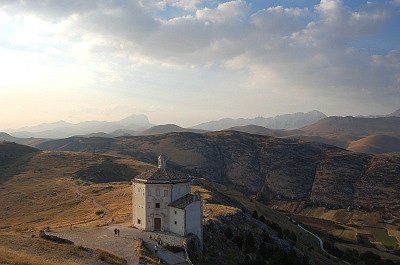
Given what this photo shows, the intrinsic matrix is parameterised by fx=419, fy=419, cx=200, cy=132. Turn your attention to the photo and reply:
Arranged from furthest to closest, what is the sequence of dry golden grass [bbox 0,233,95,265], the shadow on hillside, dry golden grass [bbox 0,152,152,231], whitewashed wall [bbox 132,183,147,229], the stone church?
the shadow on hillside, dry golden grass [bbox 0,152,152,231], whitewashed wall [bbox 132,183,147,229], the stone church, dry golden grass [bbox 0,233,95,265]

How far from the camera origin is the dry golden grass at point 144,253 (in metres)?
40.8

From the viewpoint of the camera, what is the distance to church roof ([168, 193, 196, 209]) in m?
51.3

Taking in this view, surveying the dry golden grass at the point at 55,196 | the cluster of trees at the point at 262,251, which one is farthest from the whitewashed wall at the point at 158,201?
the cluster of trees at the point at 262,251

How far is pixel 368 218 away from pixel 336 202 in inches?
843

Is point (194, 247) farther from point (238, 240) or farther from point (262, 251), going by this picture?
point (262, 251)

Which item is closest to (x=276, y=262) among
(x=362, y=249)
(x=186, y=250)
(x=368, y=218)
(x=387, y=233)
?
(x=186, y=250)

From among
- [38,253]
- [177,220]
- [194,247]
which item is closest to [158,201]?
[177,220]

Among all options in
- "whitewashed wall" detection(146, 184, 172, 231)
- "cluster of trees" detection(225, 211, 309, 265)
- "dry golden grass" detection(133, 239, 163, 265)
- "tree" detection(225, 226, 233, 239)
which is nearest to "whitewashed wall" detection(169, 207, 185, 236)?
"whitewashed wall" detection(146, 184, 172, 231)

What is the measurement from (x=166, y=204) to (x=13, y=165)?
357ft

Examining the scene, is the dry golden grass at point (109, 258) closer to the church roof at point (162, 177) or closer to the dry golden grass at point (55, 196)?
the church roof at point (162, 177)

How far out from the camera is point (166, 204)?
173 ft

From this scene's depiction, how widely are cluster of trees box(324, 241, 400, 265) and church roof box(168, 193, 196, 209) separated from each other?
166ft

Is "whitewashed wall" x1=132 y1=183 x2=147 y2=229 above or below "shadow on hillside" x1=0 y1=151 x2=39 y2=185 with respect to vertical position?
above

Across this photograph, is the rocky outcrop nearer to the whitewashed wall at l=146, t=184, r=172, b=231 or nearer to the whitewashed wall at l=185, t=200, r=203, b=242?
the whitewashed wall at l=185, t=200, r=203, b=242
